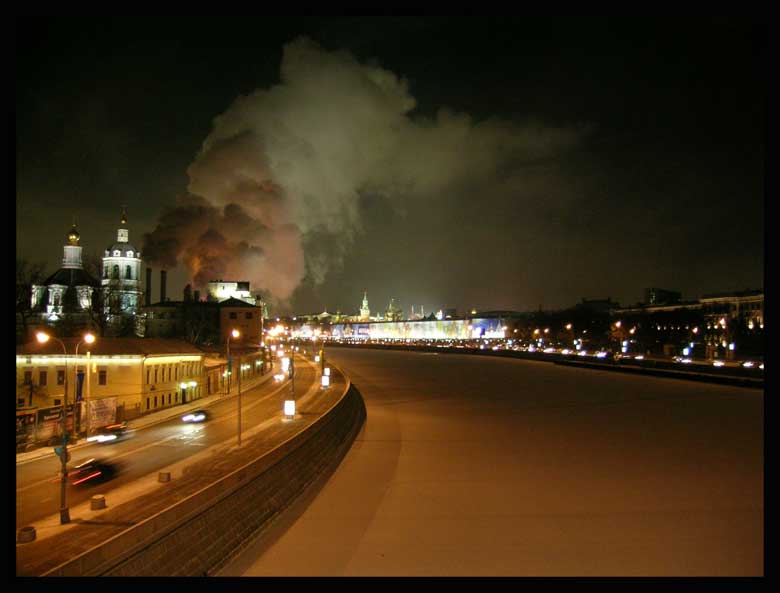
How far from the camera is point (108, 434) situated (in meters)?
18.3

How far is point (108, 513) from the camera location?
8992 millimetres

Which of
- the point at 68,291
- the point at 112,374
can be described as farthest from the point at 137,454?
the point at 68,291

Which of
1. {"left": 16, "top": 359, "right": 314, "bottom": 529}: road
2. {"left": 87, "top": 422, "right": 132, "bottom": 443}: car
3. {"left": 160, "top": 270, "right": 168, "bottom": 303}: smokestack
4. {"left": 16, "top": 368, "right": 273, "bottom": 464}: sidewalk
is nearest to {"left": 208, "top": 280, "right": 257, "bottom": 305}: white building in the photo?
{"left": 160, "top": 270, "right": 168, "bottom": 303}: smokestack

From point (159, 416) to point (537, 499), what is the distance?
51.6 ft

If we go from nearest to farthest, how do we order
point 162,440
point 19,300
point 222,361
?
point 162,440 → point 19,300 → point 222,361

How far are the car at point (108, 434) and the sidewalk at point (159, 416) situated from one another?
255 millimetres

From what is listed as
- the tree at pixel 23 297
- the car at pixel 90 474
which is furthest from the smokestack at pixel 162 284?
the car at pixel 90 474

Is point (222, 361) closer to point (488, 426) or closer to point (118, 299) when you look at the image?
point (118, 299)

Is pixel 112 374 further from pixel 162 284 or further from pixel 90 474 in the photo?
pixel 162 284

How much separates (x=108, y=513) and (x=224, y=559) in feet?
6.66

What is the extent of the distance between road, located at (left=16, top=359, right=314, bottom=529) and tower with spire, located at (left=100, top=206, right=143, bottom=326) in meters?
28.1

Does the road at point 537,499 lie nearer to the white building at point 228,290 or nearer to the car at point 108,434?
the car at point 108,434

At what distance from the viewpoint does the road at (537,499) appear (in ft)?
35.2
